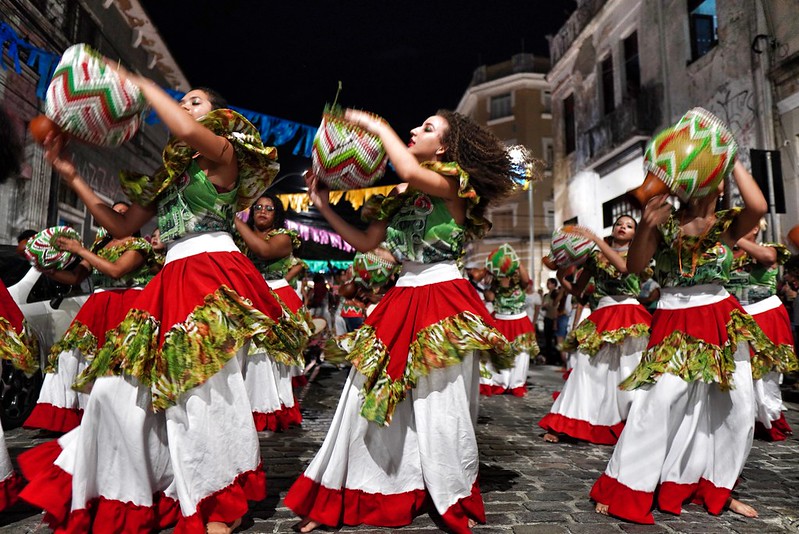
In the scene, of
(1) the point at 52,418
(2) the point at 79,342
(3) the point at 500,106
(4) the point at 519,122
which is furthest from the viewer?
(3) the point at 500,106

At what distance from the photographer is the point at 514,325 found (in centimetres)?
806

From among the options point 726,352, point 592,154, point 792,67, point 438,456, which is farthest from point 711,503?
point 592,154

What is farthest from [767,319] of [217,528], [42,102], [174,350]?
[42,102]

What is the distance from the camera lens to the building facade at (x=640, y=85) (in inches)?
449

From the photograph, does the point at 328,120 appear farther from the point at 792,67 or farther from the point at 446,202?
the point at 792,67

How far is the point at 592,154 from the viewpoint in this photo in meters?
18.4

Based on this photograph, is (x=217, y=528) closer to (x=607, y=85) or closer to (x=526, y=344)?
(x=526, y=344)

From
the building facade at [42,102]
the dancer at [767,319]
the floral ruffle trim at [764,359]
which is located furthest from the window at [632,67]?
the floral ruffle trim at [764,359]

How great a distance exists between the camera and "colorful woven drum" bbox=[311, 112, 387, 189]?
8.25 ft

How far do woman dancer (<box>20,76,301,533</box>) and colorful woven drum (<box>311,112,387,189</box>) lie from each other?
44 cm

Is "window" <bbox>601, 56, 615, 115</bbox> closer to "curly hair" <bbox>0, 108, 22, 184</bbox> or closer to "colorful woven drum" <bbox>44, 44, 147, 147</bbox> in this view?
"curly hair" <bbox>0, 108, 22, 184</bbox>

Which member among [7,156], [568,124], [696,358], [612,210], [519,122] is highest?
[519,122]

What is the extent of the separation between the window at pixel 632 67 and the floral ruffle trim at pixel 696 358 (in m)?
14.7

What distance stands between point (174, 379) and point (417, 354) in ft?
3.54
